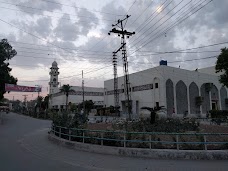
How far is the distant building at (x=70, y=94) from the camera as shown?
86125 millimetres

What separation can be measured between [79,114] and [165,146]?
697 cm

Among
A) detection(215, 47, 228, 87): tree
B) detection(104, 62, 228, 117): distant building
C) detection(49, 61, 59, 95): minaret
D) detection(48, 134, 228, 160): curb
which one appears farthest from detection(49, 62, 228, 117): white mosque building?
detection(49, 61, 59, 95): minaret

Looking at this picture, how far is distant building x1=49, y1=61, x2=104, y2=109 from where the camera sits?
86125mm

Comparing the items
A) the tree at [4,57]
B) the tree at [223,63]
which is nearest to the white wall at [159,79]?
the tree at [223,63]

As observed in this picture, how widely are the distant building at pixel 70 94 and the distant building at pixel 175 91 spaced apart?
1265 inches

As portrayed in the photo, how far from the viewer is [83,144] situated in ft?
38.1

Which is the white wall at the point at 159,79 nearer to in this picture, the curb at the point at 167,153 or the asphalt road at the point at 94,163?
the curb at the point at 167,153

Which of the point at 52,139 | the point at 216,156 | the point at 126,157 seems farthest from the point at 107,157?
the point at 52,139

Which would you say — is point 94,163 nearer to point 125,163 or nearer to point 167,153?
point 125,163

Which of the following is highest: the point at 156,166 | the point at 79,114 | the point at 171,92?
the point at 171,92

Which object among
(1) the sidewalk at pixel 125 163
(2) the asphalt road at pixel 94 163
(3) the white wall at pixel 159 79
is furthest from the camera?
(3) the white wall at pixel 159 79

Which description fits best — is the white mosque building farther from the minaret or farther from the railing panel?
the minaret

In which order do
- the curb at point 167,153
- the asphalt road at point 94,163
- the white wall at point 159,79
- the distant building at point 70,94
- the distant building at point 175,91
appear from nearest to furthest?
the asphalt road at point 94,163 → the curb at point 167,153 → the white wall at point 159,79 → the distant building at point 175,91 → the distant building at point 70,94

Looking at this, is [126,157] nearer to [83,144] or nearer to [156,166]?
[156,166]
